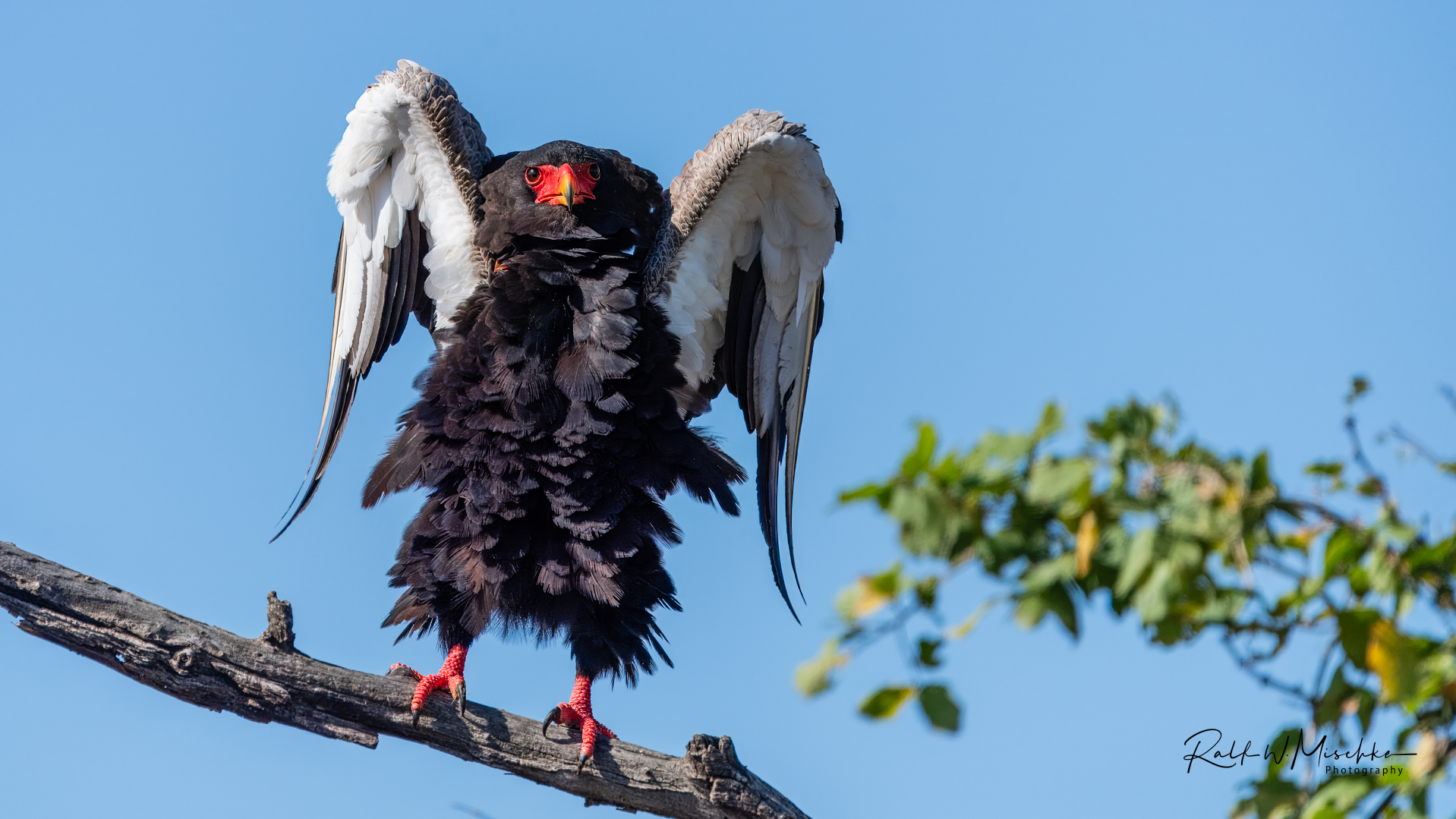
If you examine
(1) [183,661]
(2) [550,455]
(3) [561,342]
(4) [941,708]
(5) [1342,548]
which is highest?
(3) [561,342]

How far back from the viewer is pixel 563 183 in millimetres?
5684

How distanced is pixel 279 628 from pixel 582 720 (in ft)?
4.10

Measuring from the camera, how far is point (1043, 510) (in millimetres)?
1969

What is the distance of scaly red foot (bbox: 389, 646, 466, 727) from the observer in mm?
4809

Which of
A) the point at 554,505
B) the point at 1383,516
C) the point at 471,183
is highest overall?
the point at 471,183

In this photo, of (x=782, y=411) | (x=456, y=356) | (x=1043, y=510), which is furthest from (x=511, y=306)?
(x=1043, y=510)

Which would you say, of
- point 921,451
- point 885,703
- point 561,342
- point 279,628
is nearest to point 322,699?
point 279,628

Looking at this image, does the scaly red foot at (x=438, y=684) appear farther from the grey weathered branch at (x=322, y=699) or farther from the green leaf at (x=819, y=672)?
the green leaf at (x=819, y=672)

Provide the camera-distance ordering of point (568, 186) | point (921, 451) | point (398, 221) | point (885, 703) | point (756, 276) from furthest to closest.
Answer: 1. point (756, 276)
2. point (398, 221)
3. point (568, 186)
4. point (885, 703)
5. point (921, 451)

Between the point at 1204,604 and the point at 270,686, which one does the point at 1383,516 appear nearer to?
the point at 1204,604

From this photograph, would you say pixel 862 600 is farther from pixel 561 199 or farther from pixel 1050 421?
pixel 561 199

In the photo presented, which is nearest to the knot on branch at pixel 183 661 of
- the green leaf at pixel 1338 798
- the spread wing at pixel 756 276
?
the spread wing at pixel 756 276

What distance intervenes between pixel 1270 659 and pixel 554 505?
3.71 m

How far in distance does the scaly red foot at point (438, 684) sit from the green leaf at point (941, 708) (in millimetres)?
3375
